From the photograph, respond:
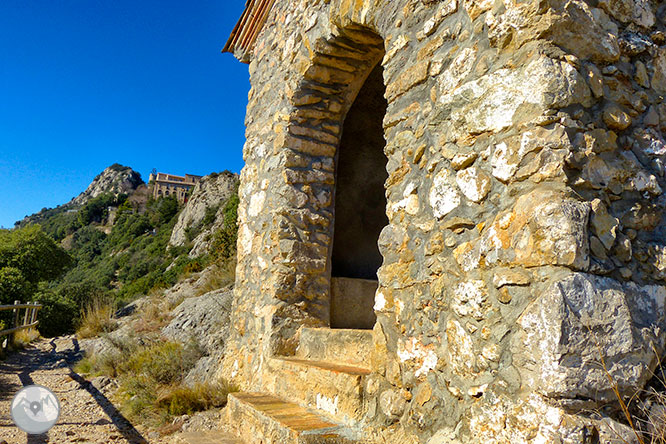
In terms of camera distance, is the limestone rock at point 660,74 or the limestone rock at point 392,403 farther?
the limestone rock at point 392,403

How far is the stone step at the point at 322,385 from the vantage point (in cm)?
247

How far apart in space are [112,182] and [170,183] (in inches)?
485

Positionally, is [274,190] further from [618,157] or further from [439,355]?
[618,157]

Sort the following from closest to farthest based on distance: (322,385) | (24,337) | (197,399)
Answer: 1. (322,385)
2. (197,399)
3. (24,337)

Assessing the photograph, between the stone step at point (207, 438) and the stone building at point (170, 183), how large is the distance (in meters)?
53.9

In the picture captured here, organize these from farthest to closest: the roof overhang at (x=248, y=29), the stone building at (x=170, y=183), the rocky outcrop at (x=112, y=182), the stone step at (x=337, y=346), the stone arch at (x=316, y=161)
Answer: the rocky outcrop at (x=112, y=182) → the stone building at (x=170, y=183) → the roof overhang at (x=248, y=29) → the stone arch at (x=316, y=161) → the stone step at (x=337, y=346)

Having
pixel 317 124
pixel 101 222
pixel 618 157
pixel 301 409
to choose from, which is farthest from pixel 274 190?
pixel 101 222

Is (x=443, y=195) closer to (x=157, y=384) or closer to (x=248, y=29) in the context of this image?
(x=248, y=29)

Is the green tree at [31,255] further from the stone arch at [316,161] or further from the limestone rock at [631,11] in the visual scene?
the limestone rock at [631,11]

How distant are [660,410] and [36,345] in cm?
1250

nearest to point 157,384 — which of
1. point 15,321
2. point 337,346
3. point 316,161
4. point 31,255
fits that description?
point 337,346

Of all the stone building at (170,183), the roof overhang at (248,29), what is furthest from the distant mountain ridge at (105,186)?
the roof overhang at (248,29)

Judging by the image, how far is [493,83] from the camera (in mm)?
1812

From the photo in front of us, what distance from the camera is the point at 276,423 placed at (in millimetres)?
2668
